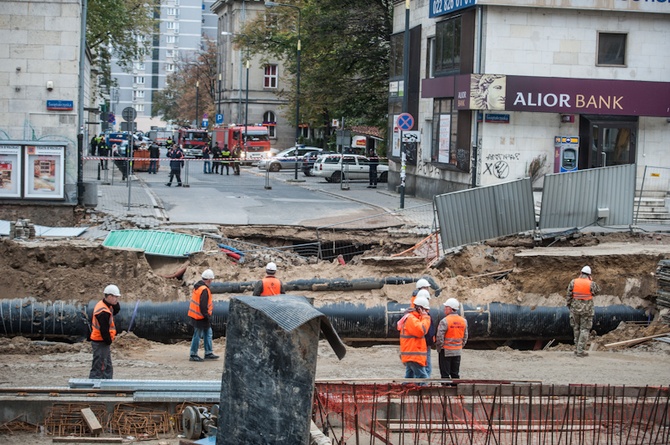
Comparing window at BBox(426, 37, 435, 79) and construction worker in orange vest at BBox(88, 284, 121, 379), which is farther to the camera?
window at BBox(426, 37, 435, 79)

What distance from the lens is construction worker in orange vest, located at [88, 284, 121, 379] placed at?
38.9 feet

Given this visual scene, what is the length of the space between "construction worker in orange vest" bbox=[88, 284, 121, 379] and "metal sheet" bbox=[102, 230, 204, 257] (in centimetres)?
671

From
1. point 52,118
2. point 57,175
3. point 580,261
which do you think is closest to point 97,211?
point 57,175

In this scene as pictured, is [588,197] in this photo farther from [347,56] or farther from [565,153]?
[347,56]

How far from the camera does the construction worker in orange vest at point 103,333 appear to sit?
11.9 metres

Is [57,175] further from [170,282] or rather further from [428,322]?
[428,322]

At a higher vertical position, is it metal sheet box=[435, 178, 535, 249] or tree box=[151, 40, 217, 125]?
tree box=[151, 40, 217, 125]

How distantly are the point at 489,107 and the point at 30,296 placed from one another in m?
15.2

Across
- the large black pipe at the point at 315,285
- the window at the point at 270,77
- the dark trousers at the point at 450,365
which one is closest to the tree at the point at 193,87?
the window at the point at 270,77

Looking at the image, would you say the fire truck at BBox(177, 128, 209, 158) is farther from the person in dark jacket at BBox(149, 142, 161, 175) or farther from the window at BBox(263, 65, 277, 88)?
the person in dark jacket at BBox(149, 142, 161, 175)

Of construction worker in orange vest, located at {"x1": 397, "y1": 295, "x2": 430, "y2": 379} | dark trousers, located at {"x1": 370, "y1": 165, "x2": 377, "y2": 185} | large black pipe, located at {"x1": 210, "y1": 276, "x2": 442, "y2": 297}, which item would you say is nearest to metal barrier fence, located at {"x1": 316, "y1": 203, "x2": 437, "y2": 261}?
large black pipe, located at {"x1": 210, "y1": 276, "x2": 442, "y2": 297}

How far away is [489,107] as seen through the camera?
1072 inches

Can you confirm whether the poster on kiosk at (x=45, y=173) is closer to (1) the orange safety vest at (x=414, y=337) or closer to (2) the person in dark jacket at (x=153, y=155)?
(1) the orange safety vest at (x=414, y=337)

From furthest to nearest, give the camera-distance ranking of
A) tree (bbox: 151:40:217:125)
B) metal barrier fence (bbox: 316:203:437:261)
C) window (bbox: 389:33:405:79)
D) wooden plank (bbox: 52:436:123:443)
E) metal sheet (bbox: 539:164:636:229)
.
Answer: tree (bbox: 151:40:217:125), window (bbox: 389:33:405:79), metal barrier fence (bbox: 316:203:437:261), metal sheet (bbox: 539:164:636:229), wooden plank (bbox: 52:436:123:443)
